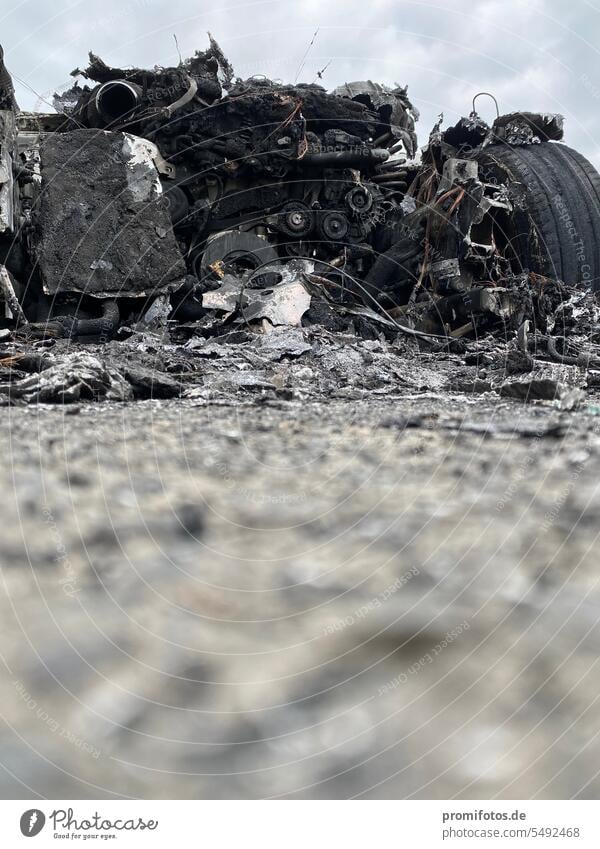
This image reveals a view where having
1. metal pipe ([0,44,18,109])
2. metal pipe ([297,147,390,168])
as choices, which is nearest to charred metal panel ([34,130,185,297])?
metal pipe ([0,44,18,109])

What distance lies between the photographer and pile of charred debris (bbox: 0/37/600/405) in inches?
227

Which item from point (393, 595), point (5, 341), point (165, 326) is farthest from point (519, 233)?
point (393, 595)

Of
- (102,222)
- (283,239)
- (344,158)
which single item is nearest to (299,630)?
(102,222)

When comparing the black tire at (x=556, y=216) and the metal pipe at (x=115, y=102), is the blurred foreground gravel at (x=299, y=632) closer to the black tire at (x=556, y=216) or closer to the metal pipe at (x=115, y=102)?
the black tire at (x=556, y=216)

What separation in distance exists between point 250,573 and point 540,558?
586 millimetres

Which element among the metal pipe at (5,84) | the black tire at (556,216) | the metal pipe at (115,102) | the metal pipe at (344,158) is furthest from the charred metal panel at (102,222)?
the black tire at (556,216)

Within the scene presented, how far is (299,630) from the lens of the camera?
3.20 ft

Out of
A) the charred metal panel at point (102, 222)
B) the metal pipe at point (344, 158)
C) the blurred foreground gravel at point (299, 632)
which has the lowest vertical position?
the blurred foreground gravel at point (299, 632)

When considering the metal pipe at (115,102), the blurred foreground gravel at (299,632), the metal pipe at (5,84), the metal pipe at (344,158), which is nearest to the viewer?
the blurred foreground gravel at (299,632)

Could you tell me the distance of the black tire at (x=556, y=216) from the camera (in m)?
8.62

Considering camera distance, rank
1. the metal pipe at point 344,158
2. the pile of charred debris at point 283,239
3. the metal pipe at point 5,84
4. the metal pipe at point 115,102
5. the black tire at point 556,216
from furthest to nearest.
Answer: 1. the metal pipe at point 344,158
2. the black tire at point 556,216
3. the metal pipe at point 115,102
4. the metal pipe at point 5,84
5. the pile of charred debris at point 283,239

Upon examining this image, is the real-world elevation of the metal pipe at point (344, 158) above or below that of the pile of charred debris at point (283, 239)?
above

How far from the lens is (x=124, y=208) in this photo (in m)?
7.46

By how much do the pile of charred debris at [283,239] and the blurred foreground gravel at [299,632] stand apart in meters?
2.68
